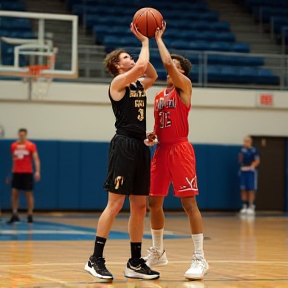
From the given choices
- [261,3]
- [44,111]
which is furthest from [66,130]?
[261,3]

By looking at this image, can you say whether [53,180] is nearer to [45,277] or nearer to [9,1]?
[9,1]

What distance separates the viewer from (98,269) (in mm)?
6988

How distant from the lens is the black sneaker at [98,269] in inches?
272

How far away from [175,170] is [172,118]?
0.49 meters

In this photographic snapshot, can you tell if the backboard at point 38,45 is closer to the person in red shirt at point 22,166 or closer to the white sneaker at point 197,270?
the person in red shirt at point 22,166

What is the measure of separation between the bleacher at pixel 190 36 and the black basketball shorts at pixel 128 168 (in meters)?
11.5

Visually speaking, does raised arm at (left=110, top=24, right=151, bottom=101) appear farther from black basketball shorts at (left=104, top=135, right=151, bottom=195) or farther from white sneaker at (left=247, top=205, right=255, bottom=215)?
white sneaker at (left=247, top=205, right=255, bottom=215)

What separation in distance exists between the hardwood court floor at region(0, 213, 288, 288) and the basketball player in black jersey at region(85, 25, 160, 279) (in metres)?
0.24

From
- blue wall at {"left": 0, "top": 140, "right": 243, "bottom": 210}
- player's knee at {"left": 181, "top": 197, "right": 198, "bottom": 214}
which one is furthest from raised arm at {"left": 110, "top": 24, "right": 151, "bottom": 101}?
blue wall at {"left": 0, "top": 140, "right": 243, "bottom": 210}

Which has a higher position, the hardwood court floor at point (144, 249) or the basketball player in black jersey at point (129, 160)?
the basketball player in black jersey at point (129, 160)

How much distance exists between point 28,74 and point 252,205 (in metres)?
6.40

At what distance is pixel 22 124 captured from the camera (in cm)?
1806

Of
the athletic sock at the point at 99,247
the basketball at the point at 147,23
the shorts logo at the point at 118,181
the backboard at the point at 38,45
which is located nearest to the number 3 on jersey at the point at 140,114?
the shorts logo at the point at 118,181

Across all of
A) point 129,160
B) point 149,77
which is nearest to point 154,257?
point 129,160
